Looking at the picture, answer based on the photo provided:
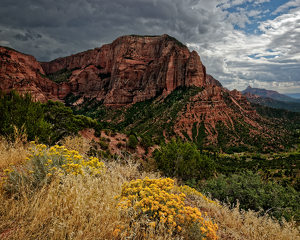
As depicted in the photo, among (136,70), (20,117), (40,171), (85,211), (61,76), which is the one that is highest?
(61,76)

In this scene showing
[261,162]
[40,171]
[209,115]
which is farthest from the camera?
[209,115]

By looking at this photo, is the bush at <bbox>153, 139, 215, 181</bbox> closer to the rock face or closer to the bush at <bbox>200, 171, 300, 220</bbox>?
the bush at <bbox>200, 171, 300, 220</bbox>

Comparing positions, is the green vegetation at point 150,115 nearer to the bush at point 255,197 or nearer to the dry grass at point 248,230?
the bush at point 255,197

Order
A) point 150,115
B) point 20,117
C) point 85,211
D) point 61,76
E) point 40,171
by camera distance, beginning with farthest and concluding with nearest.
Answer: point 61,76
point 150,115
point 20,117
point 40,171
point 85,211

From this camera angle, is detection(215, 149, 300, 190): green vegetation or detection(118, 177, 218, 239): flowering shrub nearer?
detection(118, 177, 218, 239): flowering shrub

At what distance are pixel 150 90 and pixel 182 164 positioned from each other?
84.1 metres

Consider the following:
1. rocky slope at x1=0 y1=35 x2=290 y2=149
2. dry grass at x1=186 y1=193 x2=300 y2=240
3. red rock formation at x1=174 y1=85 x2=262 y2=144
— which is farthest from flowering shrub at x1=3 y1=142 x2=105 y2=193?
red rock formation at x1=174 y1=85 x2=262 y2=144

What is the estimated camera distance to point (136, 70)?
111 metres

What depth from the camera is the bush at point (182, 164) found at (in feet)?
57.3

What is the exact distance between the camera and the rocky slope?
66.6 meters

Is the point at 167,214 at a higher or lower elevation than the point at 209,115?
higher

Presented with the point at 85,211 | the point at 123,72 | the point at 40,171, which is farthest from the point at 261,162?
the point at 123,72

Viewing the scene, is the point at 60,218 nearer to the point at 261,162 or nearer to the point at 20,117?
the point at 20,117

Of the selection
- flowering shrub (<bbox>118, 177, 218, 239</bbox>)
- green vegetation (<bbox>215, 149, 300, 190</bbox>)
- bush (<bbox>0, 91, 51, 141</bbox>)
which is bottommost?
green vegetation (<bbox>215, 149, 300, 190</bbox>)
